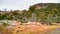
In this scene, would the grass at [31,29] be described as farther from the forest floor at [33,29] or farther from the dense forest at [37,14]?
the dense forest at [37,14]

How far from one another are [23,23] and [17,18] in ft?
0.64

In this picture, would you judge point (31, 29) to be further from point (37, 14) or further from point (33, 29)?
point (37, 14)

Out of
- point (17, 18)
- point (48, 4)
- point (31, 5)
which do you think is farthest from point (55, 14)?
point (17, 18)

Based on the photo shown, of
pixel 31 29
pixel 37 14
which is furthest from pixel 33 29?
pixel 37 14

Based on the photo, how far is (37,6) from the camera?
4141 mm

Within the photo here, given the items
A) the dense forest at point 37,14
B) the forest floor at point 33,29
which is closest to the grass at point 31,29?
the forest floor at point 33,29

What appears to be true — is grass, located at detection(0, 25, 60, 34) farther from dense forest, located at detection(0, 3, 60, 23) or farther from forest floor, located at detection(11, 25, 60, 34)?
dense forest, located at detection(0, 3, 60, 23)

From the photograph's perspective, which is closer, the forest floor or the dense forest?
the forest floor

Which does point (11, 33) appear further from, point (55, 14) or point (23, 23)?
point (55, 14)

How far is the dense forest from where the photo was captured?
4070mm

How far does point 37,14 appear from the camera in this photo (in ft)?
13.7

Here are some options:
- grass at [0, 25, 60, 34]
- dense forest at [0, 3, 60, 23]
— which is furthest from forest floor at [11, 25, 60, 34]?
dense forest at [0, 3, 60, 23]

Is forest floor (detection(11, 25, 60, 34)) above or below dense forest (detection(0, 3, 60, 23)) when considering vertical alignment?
below

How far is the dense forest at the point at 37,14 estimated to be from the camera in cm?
407
